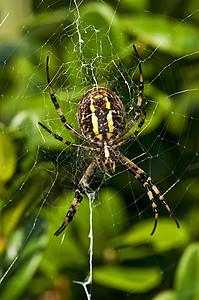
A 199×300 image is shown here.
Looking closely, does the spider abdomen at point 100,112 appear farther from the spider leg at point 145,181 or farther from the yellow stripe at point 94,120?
the spider leg at point 145,181

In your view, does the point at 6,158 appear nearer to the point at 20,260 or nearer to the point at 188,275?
the point at 20,260

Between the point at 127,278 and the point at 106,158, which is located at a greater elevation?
the point at 106,158

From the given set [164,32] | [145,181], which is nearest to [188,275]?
[145,181]

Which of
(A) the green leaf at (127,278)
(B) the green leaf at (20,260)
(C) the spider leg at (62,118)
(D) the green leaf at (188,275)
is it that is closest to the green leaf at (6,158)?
(B) the green leaf at (20,260)

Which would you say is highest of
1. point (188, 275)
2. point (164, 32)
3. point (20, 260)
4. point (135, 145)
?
point (164, 32)

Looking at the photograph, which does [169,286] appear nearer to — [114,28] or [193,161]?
[193,161]

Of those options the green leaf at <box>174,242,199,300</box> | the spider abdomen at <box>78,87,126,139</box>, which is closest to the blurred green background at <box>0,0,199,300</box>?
the green leaf at <box>174,242,199,300</box>

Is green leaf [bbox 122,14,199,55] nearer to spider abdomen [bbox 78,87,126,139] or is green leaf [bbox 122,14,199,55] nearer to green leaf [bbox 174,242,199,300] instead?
spider abdomen [bbox 78,87,126,139]
